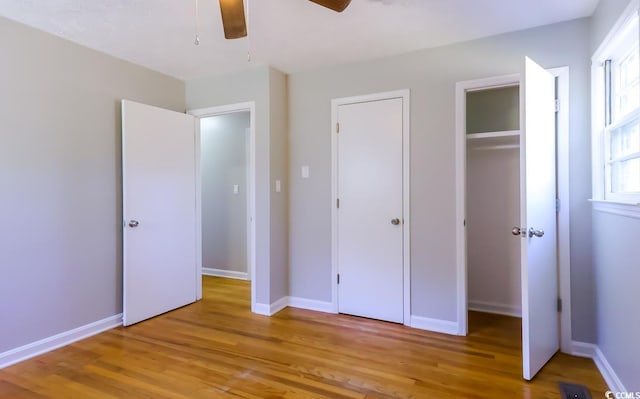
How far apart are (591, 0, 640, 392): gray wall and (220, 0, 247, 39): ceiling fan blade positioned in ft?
6.44

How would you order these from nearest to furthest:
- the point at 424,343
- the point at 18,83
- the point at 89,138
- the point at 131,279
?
the point at 18,83 < the point at 424,343 < the point at 89,138 < the point at 131,279

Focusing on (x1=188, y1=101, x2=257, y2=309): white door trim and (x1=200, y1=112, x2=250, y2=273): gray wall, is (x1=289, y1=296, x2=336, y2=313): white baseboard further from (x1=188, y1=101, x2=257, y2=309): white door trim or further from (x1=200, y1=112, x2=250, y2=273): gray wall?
(x1=200, y1=112, x2=250, y2=273): gray wall

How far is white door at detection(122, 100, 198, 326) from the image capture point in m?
2.93

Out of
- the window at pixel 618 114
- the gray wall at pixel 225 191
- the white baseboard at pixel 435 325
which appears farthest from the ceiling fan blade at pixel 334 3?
the gray wall at pixel 225 191

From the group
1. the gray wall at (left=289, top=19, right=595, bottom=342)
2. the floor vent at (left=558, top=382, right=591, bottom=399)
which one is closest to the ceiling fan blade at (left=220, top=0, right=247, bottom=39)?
the gray wall at (left=289, top=19, right=595, bottom=342)

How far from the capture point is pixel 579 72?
2352 millimetres

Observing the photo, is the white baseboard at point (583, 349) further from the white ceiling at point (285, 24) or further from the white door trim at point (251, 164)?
the white door trim at point (251, 164)

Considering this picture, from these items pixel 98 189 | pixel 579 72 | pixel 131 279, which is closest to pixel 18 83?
pixel 98 189

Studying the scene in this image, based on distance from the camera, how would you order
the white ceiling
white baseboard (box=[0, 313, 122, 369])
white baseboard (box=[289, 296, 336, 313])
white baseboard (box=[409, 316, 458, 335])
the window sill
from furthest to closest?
white baseboard (box=[289, 296, 336, 313]), white baseboard (box=[409, 316, 458, 335]), white baseboard (box=[0, 313, 122, 369]), the white ceiling, the window sill

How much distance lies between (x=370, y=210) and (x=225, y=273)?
2592mm

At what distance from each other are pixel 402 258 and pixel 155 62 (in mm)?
2861

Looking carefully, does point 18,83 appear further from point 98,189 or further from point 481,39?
point 481,39

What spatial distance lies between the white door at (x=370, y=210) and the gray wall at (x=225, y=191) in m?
1.86

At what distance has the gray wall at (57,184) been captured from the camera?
2307mm
